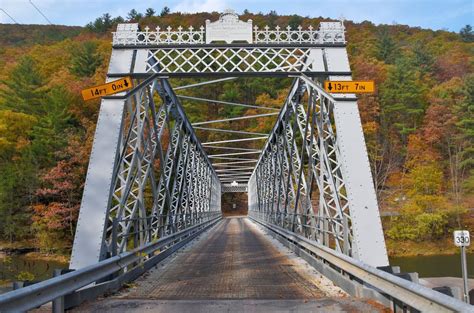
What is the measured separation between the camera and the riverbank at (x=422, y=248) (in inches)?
1382

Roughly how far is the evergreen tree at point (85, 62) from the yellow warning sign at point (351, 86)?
51927 mm

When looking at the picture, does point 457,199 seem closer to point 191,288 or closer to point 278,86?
point 278,86

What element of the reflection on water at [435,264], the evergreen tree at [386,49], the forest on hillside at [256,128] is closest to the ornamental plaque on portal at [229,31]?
the reflection on water at [435,264]

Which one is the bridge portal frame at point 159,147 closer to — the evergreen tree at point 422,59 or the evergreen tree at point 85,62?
the evergreen tree at point 85,62

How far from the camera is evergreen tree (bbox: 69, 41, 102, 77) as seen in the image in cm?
5584

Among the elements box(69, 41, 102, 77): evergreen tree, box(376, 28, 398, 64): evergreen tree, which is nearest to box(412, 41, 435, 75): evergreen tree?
box(376, 28, 398, 64): evergreen tree

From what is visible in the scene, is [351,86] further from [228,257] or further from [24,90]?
[24,90]

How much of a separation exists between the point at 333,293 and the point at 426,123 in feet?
156

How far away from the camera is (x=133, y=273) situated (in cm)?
749

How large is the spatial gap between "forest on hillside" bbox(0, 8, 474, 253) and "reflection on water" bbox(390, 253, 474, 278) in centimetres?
360

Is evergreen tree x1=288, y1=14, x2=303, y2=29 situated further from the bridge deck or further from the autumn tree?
the bridge deck

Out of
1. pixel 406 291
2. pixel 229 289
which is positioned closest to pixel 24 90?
pixel 229 289

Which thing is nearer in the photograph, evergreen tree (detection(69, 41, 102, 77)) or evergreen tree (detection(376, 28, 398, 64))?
evergreen tree (detection(69, 41, 102, 77))

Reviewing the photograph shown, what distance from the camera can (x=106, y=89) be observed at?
791 cm
